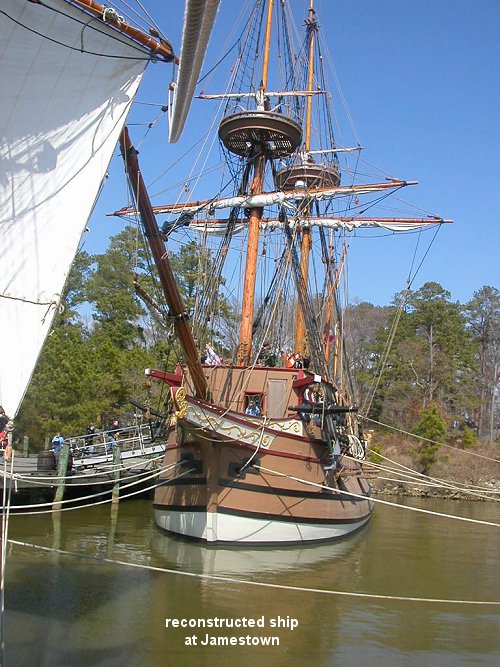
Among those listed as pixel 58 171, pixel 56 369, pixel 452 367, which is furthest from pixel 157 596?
pixel 452 367

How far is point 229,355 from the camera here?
3319cm

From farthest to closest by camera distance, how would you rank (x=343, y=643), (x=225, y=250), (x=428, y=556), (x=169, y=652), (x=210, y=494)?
(x=225, y=250)
(x=428, y=556)
(x=210, y=494)
(x=343, y=643)
(x=169, y=652)

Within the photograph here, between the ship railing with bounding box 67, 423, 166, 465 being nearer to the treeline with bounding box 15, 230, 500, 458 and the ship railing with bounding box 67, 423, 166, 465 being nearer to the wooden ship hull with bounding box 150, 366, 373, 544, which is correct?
the treeline with bounding box 15, 230, 500, 458

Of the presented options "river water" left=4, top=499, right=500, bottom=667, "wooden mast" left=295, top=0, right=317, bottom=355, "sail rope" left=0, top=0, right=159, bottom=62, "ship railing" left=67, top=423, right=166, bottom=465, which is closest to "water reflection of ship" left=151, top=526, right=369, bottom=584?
"river water" left=4, top=499, right=500, bottom=667

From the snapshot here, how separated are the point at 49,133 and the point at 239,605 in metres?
6.75

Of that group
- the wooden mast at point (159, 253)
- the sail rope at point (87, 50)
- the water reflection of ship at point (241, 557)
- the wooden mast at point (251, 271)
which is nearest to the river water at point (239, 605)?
the water reflection of ship at point (241, 557)

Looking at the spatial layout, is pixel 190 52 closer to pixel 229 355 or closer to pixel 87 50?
pixel 87 50

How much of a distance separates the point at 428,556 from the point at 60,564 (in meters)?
7.96

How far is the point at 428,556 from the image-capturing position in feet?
48.7

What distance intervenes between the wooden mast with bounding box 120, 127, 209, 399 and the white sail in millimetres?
1044

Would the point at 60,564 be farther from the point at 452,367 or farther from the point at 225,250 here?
the point at 452,367

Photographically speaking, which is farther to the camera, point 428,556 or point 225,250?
point 225,250

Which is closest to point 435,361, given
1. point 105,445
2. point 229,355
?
point 229,355

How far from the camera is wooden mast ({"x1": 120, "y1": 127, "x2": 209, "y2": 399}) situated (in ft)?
28.7
